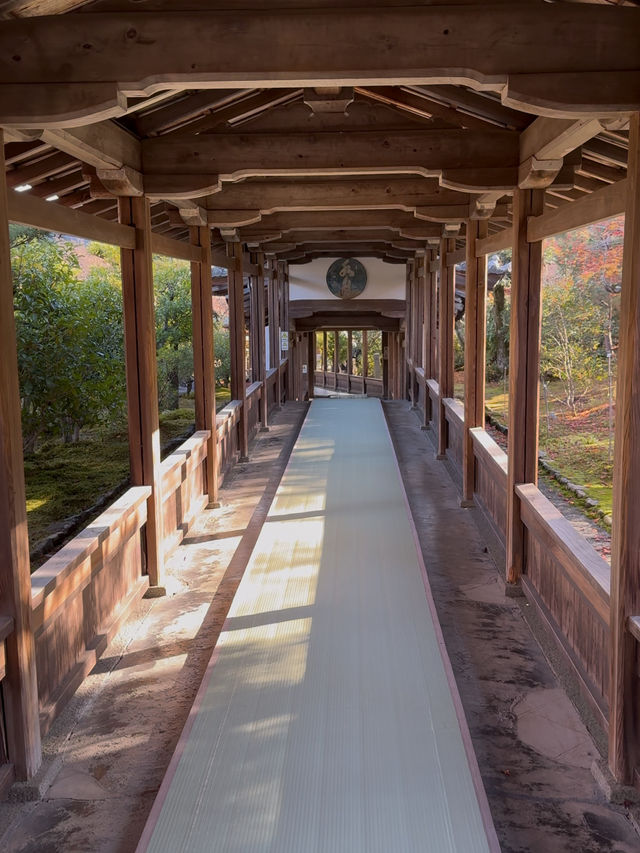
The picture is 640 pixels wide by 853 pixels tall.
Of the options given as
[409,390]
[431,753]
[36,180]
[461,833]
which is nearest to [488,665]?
[431,753]

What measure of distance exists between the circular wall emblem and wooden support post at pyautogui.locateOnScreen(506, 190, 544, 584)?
487 inches

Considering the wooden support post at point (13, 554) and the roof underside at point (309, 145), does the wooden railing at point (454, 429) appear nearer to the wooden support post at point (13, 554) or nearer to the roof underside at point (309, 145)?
the roof underside at point (309, 145)

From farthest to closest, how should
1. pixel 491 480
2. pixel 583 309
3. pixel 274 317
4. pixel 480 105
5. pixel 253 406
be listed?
pixel 274 317
pixel 583 309
pixel 253 406
pixel 491 480
pixel 480 105

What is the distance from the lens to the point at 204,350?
26.0 ft

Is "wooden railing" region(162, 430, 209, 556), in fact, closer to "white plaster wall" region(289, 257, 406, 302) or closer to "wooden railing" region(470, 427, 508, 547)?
"wooden railing" region(470, 427, 508, 547)

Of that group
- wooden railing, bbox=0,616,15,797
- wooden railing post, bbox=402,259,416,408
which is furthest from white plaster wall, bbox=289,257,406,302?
wooden railing, bbox=0,616,15,797

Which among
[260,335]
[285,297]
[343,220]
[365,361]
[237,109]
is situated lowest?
[365,361]

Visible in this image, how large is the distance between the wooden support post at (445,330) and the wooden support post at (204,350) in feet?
11.1

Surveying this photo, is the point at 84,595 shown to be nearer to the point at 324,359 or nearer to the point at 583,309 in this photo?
the point at 583,309

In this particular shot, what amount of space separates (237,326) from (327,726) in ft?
24.2

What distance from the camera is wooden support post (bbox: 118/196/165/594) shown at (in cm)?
548

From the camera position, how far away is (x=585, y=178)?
596cm

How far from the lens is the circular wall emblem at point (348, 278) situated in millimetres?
17750

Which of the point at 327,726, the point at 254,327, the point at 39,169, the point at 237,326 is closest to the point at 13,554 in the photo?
the point at 327,726
